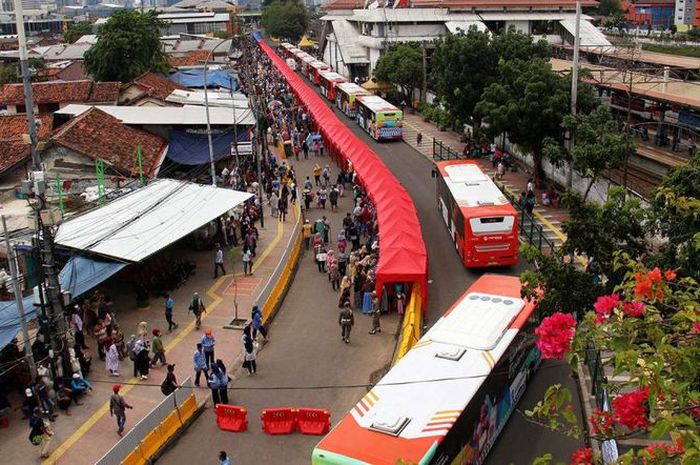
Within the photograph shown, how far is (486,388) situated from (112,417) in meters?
8.09

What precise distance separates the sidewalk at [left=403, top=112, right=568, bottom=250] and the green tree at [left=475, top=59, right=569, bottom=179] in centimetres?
196

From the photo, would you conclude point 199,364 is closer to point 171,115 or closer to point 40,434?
point 40,434

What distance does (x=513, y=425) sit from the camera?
1391 centimetres

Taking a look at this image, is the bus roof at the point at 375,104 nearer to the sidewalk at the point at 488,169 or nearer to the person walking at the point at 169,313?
the sidewalk at the point at 488,169

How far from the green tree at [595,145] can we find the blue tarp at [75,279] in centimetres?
1471

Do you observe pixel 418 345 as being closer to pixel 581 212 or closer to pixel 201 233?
pixel 581 212

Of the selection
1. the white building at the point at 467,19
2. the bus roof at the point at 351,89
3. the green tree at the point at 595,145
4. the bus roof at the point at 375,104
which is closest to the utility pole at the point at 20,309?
the green tree at the point at 595,145

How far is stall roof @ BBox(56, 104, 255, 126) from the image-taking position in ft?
117

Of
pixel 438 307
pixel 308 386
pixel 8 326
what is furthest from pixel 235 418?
pixel 438 307

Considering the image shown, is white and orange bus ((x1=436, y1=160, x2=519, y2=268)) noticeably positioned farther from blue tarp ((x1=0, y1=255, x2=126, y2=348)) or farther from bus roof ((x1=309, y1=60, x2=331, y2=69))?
bus roof ((x1=309, y1=60, x2=331, y2=69))

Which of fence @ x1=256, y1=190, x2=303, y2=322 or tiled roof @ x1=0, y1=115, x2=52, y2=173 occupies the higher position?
tiled roof @ x1=0, y1=115, x2=52, y2=173

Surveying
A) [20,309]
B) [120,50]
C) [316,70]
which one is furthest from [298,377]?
[316,70]

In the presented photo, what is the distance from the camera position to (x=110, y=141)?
3178 centimetres

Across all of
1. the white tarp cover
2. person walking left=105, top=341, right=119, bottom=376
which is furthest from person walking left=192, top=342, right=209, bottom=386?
the white tarp cover
